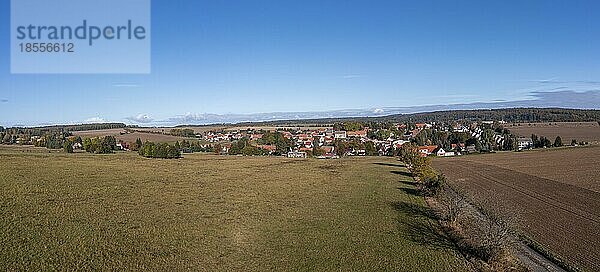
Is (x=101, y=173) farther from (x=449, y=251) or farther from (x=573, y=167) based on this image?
(x=573, y=167)

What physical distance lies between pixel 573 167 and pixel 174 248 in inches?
2554

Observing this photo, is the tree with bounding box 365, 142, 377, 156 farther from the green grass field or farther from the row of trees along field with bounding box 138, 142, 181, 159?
the green grass field

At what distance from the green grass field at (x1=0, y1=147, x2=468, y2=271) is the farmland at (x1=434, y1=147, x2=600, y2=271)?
6645 millimetres

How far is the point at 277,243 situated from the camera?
2619 cm

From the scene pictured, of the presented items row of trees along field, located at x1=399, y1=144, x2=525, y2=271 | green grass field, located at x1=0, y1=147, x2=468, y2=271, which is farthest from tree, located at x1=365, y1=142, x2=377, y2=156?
row of trees along field, located at x1=399, y1=144, x2=525, y2=271

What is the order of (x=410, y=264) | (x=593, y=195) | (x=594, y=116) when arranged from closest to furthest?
1. (x=410, y=264)
2. (x=593, y=195)
3. (x=594, y=116)

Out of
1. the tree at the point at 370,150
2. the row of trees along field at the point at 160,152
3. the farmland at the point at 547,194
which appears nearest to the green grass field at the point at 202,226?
the farmland at the point at 547,194

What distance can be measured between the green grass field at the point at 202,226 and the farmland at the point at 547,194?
6.65 metres

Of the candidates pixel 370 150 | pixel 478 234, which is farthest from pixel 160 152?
pixel 478 234

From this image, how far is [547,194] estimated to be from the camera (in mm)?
46656

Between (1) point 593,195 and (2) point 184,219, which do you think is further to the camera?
(1) point 593,195

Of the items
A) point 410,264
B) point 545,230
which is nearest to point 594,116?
point 545,230

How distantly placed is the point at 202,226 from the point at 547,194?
1442 inches

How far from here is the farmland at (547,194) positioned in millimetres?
28266
